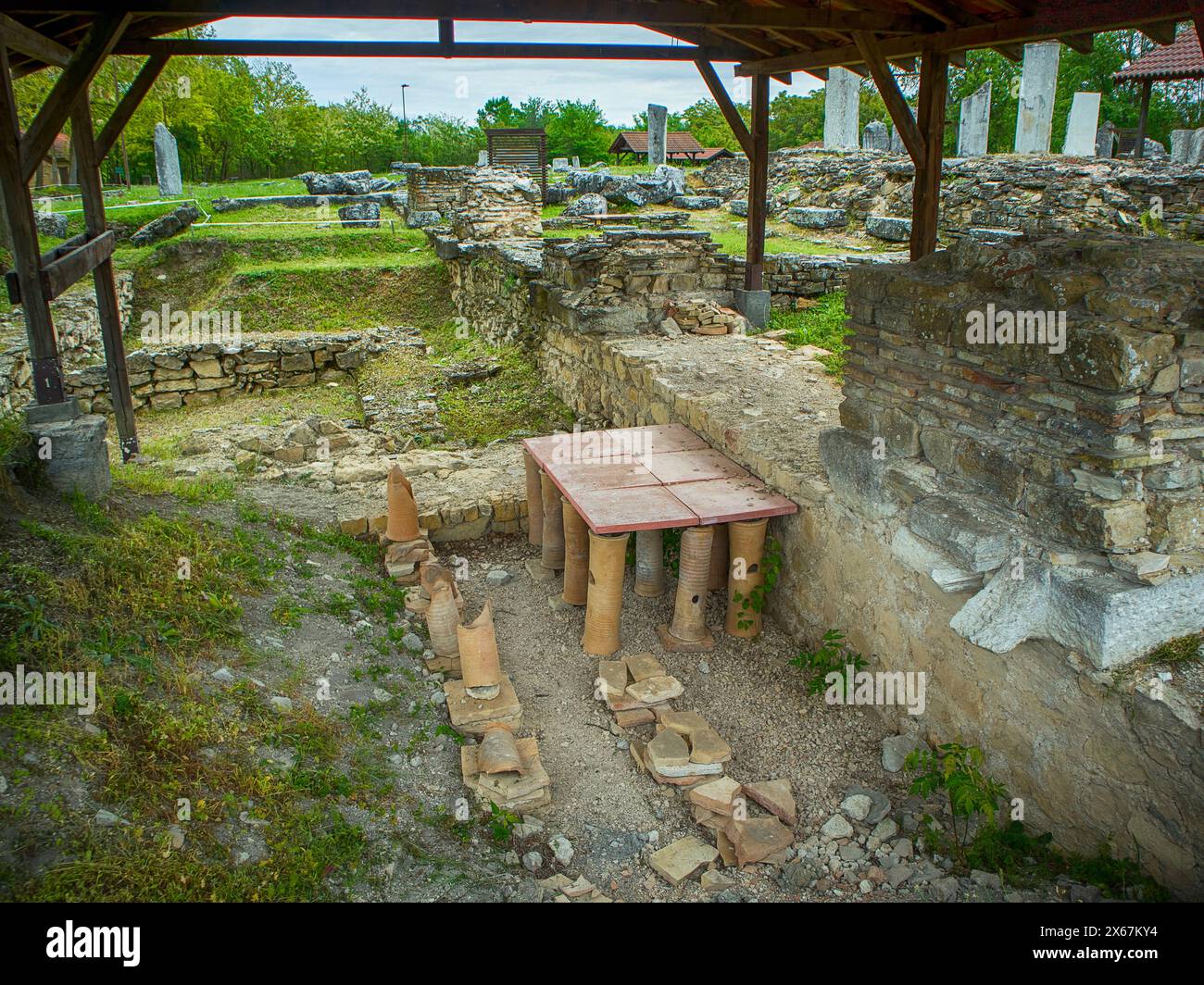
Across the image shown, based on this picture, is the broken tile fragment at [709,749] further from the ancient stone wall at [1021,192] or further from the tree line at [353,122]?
the tree line at [353,122]

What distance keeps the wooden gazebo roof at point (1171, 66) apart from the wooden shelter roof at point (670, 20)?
1631 cm

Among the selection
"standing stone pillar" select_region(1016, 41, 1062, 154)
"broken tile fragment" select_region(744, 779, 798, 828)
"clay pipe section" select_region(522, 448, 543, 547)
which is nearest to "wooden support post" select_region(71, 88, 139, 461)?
"clay pipe section" select_region(522, 448, 543, 547)

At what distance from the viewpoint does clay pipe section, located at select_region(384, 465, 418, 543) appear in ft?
21.3

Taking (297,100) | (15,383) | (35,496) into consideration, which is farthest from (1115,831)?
(297,100)

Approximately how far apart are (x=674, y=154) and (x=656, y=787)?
1240 inches

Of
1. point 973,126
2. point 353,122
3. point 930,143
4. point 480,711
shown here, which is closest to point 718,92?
point 930,143

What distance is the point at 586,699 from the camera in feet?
17.2

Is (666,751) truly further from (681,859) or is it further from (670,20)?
(670,20)

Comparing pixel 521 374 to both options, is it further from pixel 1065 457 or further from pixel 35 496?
pixel 1065 457

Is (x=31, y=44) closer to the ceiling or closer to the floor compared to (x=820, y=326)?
closer to the ceiling

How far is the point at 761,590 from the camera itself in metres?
5.59

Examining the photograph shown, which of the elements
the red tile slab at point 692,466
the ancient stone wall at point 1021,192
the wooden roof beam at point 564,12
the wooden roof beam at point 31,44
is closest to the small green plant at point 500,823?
the red tile slab at point 692,466

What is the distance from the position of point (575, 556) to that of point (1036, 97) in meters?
16.0
